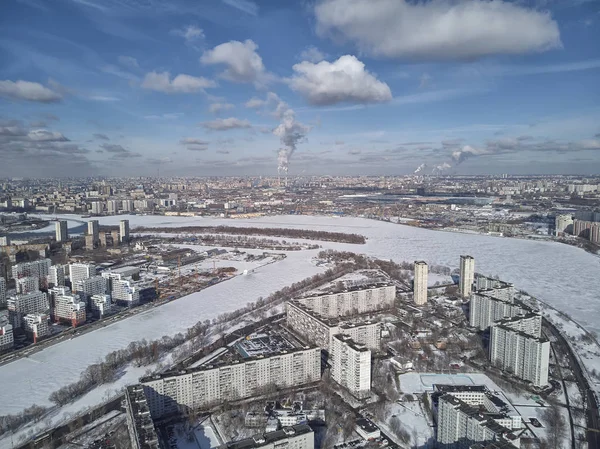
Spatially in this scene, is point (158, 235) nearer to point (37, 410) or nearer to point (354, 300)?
point (354, 300)

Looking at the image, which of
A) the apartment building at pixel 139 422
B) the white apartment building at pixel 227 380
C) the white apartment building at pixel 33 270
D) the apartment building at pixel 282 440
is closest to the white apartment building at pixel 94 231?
the white apartment building at pixel 33 270

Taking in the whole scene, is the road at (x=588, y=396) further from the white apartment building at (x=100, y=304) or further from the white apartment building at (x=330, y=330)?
the white apartment building at (x=100, y=304)

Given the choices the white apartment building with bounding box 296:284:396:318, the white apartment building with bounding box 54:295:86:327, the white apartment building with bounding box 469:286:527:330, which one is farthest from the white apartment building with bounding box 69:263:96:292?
the white apartment building with bounding box 469:286:527:330

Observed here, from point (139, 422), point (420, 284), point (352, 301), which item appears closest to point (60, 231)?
point (352, 301)

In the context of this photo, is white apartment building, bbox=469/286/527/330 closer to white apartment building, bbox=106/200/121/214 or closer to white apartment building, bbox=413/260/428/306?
white apartment building, bbox=413/260/428/306

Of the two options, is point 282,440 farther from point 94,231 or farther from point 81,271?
point 94,231

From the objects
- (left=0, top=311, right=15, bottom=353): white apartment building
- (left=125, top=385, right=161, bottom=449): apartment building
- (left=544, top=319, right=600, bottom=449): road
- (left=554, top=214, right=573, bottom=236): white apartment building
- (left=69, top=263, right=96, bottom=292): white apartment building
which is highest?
(left=554, top=214, right=573, bottom=236): white apartment building
